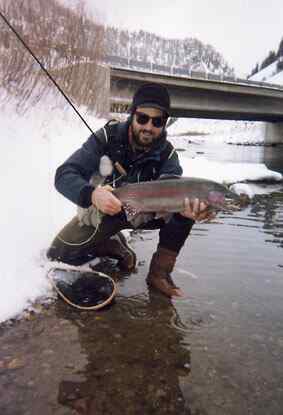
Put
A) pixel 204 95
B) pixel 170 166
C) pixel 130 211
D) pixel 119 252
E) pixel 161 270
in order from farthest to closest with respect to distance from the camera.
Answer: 1. pixel 204 95
2. pixel 119 252
3. pixel 170 166
4. pixel 161 270
5. pixel 130 211

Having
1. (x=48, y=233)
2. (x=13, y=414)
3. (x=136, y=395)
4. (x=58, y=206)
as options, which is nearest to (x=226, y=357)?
(x=136, y=395)

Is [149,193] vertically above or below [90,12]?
below

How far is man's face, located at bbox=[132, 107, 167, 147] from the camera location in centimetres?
390

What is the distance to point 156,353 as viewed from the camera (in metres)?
2.81

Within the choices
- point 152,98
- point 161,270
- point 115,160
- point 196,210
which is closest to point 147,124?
point 152,98

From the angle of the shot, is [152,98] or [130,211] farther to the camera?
[152,98]

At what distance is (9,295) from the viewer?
3.31 metres

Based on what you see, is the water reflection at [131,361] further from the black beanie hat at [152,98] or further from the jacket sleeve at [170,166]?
the black beanie hat at [152,98]

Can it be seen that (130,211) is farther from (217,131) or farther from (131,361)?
(217,131)

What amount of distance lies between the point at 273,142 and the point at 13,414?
56.8 m

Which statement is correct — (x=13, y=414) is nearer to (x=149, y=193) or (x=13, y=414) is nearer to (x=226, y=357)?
(x=226, y=357)

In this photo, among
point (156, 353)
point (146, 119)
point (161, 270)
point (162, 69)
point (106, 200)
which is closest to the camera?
point (156, 353)

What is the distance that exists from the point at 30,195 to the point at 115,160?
7.28 feet

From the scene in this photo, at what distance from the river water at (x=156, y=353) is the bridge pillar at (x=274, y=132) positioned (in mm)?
50831
